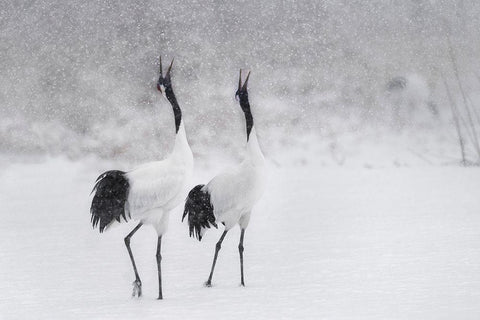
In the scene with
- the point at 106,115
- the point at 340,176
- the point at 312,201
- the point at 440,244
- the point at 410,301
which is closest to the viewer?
the point at 410,301

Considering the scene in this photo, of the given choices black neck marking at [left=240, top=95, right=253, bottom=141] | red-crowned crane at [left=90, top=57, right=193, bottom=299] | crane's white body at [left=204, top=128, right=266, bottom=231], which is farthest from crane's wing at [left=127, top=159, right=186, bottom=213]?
black neck marking at [left=240, top=95, right=253, bottom=141]

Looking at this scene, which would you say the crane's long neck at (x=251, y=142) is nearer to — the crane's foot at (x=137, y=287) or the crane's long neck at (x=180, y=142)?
the crane's long neck at (x=180, y=142)

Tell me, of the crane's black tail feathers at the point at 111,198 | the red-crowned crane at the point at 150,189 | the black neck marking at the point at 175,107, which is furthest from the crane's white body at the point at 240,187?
the crane's black tail feathers at the point at 111,198

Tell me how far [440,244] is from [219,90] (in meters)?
25.7

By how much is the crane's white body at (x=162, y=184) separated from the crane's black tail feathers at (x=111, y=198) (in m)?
0.04

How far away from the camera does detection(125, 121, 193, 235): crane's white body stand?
474 cm

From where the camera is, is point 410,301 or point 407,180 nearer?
point 410,301

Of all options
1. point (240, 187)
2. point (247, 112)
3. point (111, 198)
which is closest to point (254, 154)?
point (240, 187)

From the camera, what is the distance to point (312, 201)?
1164 cm

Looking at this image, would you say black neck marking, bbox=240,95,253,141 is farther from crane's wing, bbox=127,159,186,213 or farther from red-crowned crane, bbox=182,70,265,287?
crane's wing, bbox=127,159,186,213

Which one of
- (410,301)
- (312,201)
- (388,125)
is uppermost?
(388,125)

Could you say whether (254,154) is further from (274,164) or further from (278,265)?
(274,164)

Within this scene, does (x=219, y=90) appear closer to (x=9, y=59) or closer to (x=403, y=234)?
(x=9, y=59)

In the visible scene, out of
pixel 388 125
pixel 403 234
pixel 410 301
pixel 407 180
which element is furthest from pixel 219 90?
pixel 410 301
